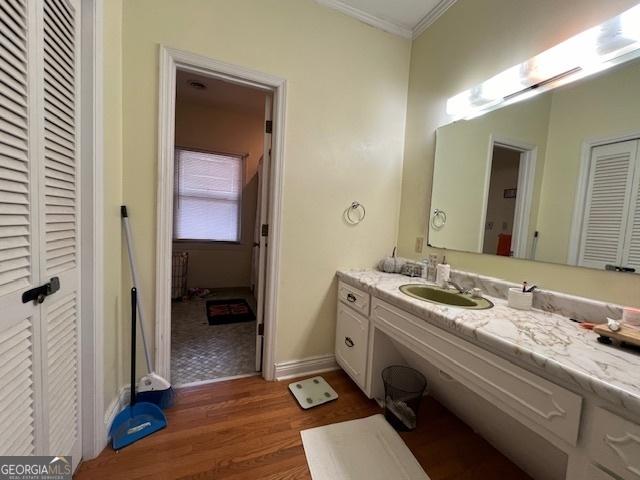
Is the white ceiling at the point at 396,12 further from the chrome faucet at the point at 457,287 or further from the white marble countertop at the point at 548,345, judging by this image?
the white marble countertop at the point at 548,345

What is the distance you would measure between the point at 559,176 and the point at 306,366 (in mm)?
1954

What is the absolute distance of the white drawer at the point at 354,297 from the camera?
1.65m

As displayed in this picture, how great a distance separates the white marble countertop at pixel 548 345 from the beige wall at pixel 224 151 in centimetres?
322

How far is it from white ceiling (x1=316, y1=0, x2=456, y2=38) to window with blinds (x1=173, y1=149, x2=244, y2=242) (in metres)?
2.64

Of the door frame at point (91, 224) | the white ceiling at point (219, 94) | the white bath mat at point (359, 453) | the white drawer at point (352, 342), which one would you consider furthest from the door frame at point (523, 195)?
the white ceiling at point (219, 94)

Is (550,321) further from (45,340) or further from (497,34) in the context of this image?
(45,340)

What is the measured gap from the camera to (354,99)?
76.7 inches

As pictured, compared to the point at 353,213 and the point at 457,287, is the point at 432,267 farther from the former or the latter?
the point at 353,213

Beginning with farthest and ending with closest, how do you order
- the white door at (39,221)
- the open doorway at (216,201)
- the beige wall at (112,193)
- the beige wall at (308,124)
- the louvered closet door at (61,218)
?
1. the open doorway at (216,201)
2. the beige wall at (308,124)
3. the beige wall at (112,193)
4. the louvered closet door at (61,218)
5. the white door at (39,221)

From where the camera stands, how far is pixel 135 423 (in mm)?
1370

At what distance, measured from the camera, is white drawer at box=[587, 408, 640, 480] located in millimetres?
599

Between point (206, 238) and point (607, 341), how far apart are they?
4.14 m

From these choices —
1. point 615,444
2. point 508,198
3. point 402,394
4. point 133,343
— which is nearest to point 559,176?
point 508,198

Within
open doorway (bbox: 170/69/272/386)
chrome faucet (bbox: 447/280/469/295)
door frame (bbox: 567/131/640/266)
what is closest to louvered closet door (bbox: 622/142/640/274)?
door frame (bbox: 567/131/640/266)
